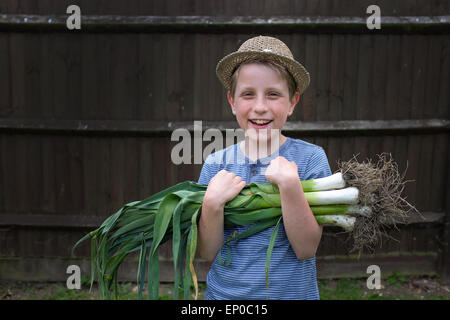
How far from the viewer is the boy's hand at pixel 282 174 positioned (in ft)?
3.98

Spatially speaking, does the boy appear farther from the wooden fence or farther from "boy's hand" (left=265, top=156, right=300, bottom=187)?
the wooden fence

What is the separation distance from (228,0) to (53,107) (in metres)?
1.69

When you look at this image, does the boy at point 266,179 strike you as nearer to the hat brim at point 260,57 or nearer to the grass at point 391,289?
the hat brim at point 260,57

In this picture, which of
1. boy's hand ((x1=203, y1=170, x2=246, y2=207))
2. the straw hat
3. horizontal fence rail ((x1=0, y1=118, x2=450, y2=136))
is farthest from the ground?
the straw hat

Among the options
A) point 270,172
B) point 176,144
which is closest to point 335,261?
point 176,144

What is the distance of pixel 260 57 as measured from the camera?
1.38 meters

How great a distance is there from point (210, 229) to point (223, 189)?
142mm

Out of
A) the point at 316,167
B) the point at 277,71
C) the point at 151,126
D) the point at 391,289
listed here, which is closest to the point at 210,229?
the point at 316,167

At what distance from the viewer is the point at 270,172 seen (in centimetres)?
127

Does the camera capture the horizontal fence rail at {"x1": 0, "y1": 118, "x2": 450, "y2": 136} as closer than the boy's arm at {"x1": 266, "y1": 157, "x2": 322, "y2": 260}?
No

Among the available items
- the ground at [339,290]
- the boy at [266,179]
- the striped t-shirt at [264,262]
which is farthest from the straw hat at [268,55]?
the ground at [339,290]

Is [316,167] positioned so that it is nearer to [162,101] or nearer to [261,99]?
[261,99]

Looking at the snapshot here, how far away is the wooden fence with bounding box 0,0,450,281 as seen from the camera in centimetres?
320

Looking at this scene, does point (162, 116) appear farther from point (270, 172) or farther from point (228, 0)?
point (270, 172)
